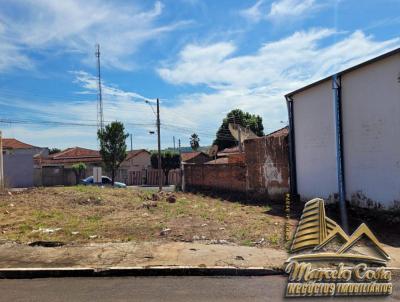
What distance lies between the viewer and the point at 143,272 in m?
7.09

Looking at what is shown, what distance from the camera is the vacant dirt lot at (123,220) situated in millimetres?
9930

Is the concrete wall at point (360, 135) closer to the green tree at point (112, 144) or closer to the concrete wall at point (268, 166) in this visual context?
the concrete wall at point (268, 166)

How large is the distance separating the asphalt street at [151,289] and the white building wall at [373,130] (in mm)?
6040

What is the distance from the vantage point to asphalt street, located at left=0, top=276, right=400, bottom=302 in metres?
5.80

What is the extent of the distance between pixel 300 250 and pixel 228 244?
5.16 ft

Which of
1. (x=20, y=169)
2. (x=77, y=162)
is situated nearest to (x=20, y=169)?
(x=20, y=169)

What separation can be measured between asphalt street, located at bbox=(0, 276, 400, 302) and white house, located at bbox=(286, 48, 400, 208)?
6.22 meters

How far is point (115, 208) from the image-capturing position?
15.5 m

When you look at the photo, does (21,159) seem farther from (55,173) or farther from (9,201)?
(9,201)

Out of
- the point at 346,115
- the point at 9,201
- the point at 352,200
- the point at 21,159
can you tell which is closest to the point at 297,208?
the point at 352,200

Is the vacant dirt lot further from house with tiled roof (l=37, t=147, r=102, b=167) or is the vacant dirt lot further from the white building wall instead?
house with tiled roof (l=37, t=147, r=102, b=167)

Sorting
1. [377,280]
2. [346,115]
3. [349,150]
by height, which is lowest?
[377,280]

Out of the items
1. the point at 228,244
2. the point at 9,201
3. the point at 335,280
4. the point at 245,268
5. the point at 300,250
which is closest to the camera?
the point at 335,280

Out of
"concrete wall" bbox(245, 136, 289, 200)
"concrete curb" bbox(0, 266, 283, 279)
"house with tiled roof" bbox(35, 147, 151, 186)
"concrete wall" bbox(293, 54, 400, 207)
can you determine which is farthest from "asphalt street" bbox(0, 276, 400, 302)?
"house with tiled roof" bbox(35, 147, 151, 186)
